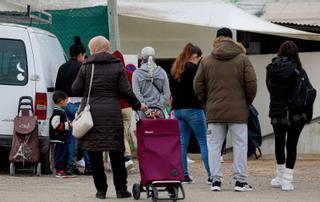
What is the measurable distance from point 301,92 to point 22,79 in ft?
12.6

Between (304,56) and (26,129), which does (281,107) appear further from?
(304,56)

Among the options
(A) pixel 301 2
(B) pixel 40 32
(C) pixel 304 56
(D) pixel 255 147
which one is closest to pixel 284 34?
(C) pixel 304 56

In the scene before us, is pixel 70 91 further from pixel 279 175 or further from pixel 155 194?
pixel 155 194

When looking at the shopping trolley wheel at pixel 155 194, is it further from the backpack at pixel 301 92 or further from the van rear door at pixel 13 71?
the van rear door at pixel 13 71

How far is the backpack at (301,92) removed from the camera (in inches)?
393

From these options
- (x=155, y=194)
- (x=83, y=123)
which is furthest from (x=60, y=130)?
(x=155, y=194)

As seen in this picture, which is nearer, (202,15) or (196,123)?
(196,123)

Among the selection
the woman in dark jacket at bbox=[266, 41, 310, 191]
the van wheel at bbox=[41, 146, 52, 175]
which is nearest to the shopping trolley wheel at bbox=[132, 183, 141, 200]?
the woman in dark jacket at bbox=[266, 41, 310, 191]

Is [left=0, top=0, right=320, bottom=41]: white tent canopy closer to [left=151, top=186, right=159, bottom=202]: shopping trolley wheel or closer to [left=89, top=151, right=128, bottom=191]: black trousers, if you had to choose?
[left=89, top=151, right=128, bottom=191]: black trousers

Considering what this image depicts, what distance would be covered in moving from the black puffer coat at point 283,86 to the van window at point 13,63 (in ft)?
11.4

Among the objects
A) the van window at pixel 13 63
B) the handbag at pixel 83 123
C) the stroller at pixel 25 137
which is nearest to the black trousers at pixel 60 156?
the stroller at pixel 25 137

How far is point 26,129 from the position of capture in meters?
11.3

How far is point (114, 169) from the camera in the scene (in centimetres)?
911

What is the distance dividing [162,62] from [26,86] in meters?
5.95
